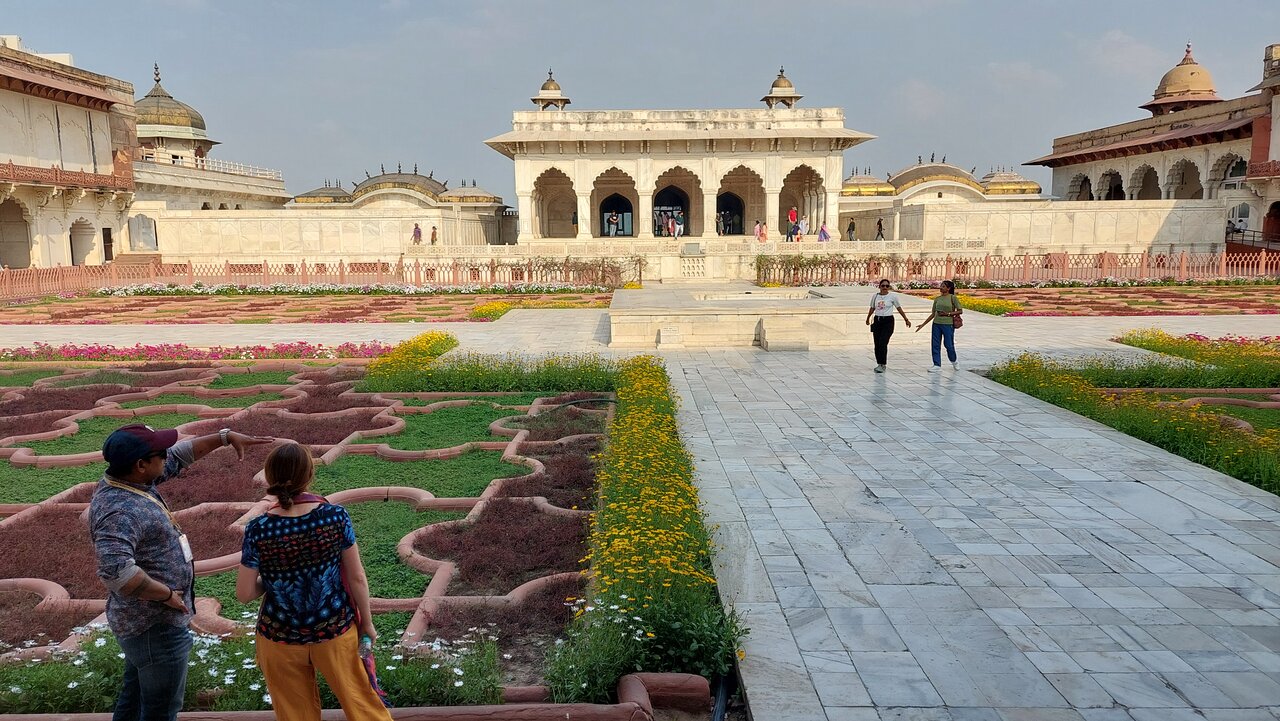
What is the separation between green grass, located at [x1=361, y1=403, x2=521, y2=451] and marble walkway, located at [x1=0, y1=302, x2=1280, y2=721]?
175 centimetres

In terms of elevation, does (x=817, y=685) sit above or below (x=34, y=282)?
below

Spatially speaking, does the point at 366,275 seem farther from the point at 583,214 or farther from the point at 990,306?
the point at 990,306

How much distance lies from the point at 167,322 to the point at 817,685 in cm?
1516

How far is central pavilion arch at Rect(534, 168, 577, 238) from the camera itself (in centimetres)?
3459

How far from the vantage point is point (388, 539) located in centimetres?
451

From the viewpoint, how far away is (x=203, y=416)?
25.1 feet

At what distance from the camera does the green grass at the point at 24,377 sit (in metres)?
9.16

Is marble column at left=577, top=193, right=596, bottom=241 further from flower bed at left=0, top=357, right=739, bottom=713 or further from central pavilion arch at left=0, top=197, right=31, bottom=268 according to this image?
flower bed at left=0, top=357, right=739, bottom=713

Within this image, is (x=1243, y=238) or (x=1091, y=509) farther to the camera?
(x=1243, y=238)

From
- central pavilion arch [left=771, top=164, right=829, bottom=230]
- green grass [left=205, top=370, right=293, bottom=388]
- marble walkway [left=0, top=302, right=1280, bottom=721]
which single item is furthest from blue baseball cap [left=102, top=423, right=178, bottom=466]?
central pavilion arch [left=771, top=164, right=829, bottom=230]

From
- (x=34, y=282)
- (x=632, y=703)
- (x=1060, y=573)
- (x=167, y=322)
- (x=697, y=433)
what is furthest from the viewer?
(x=34, y=282)

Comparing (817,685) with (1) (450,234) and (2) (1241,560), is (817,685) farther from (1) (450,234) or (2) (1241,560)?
(1) (450,234)

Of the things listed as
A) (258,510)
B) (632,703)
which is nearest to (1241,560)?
(632,703)

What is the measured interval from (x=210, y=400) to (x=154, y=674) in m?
6.57
